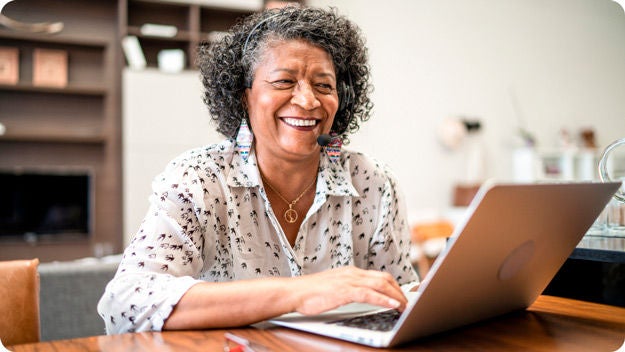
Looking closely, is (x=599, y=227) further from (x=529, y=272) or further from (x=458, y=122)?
(x=458, y=122)

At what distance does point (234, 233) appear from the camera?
121 cm

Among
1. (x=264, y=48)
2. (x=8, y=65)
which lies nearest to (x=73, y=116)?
(x=8, y=65)

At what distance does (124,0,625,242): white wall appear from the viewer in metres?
5.27

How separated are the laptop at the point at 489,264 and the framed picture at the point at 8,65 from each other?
3.95 m

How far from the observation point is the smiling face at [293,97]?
4.18 feet

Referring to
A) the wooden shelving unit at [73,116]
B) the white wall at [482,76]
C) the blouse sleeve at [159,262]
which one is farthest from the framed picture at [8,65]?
the blouse sleeve at [159,262]

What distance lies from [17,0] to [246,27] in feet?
11.5

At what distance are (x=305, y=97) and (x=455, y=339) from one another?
0.67 meters

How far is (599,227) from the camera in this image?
138 cm

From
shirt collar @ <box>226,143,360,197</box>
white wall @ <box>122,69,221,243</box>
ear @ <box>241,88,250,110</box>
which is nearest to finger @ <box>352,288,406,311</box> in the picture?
shirt collar @ <box>226,143,360,197</box>

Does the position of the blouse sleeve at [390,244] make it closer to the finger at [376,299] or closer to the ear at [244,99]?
the ear at [244,99]

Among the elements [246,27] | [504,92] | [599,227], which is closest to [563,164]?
[504,92]

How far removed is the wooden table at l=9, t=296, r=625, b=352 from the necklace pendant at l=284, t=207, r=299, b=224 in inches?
20.3

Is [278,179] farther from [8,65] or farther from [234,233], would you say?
[8,65]
